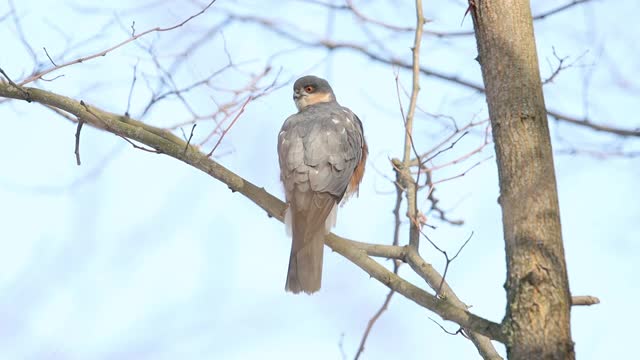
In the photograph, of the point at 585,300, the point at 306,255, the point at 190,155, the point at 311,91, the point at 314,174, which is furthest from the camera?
the point at 311,91

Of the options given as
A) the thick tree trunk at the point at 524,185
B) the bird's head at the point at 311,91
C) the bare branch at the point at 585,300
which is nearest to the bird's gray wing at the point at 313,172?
the bird's head at the point at 311,91

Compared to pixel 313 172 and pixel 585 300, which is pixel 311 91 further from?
pixel 585 300

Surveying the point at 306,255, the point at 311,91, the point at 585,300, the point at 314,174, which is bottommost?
the point at 585,300

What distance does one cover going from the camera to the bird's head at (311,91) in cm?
716

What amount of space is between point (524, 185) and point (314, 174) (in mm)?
2307

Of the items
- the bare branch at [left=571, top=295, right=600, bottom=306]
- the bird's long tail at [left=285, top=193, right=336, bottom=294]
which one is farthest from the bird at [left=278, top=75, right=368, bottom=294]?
the bare branch at [left=571, top=295, right=600, bottom=306]

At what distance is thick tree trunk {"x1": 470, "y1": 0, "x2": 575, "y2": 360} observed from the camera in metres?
2.97

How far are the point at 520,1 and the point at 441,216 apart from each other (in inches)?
66.1

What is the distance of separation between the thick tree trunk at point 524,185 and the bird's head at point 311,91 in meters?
3.64

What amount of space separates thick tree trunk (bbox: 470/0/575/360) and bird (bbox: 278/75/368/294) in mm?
1773

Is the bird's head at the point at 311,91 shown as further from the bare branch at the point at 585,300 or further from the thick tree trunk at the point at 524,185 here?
the bare branch at the point at 585,300

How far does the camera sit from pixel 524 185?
10.5 feet

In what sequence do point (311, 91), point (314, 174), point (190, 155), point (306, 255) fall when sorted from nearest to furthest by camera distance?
1. point (190, 155)
2. point (306, 255)
3. point (314, 174)
4. point (311, 91)

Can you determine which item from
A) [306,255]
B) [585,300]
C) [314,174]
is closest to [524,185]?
[585,300]
